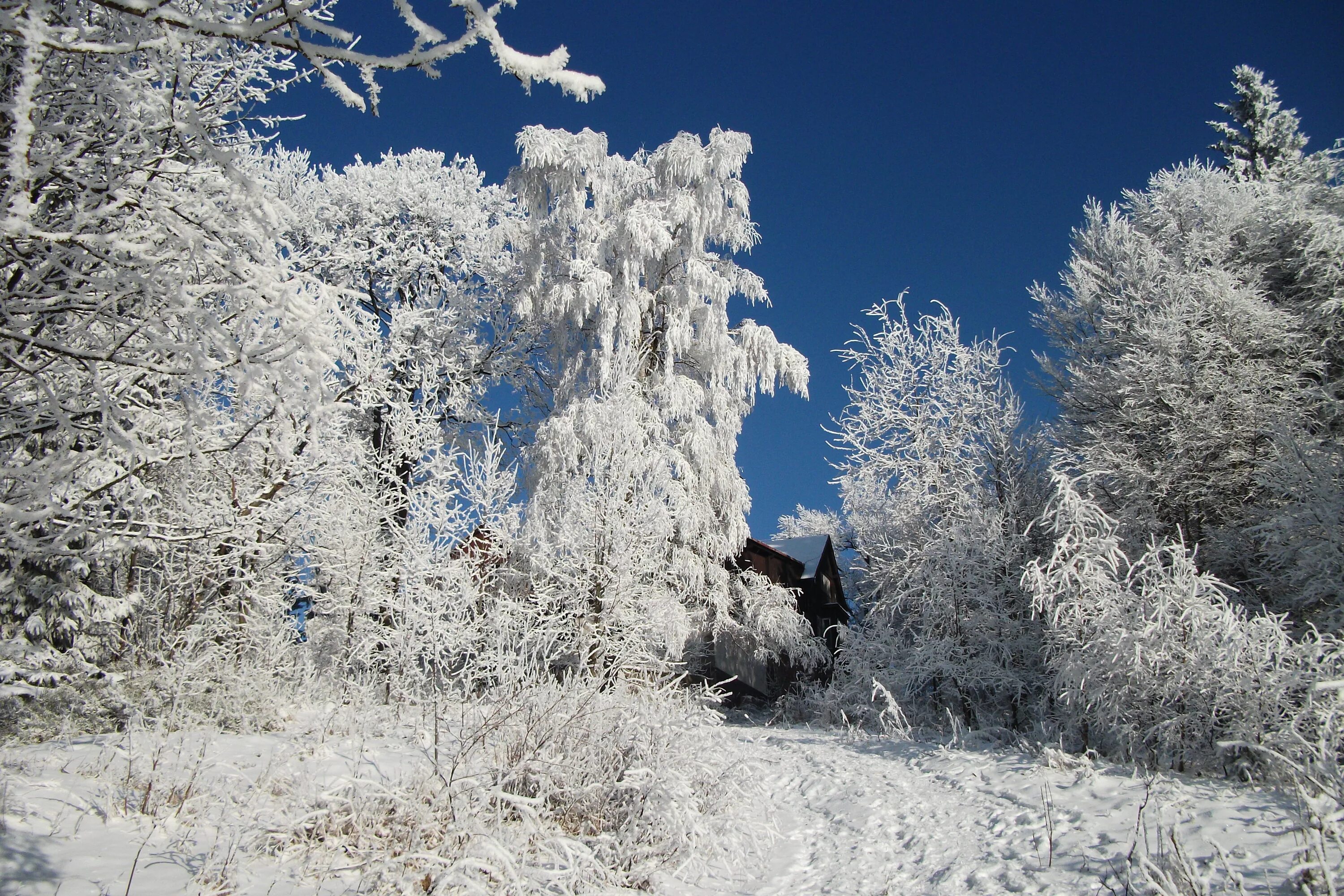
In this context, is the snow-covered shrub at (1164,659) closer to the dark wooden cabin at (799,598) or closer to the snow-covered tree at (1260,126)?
the dark wooden cabin at (799,598)

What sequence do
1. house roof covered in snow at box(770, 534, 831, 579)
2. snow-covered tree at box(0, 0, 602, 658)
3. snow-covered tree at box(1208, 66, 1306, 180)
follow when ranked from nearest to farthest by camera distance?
1. snow-covered tree at box(0, 0, 602, 658)
2. snow-covered tree at box(1208, 66, 1306, 180)
3. house roof covered in snow at box(770, 534, 831, 579)

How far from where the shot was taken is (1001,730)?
34.3 feet

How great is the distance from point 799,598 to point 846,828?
43.6ft

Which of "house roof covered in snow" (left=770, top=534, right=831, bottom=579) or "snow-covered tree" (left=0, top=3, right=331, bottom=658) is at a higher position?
"house roof covered in snow" (left=770, top=534, right=831, bottom=579)

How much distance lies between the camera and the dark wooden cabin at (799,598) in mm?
15712

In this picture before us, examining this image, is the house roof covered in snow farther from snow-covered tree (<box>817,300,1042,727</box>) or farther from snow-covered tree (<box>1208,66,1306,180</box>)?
snow-covered tree (<box>1208,66,1306,180</box>)

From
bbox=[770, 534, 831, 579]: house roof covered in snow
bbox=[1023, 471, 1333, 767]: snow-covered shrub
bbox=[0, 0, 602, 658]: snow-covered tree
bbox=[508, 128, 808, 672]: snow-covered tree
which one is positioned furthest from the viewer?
bbox=[770, 534, 831, 579]: house roof covered in snow

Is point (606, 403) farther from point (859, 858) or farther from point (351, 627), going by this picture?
point (859, 858)

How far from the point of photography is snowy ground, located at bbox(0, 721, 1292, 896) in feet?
12.2

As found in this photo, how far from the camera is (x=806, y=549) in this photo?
80.9 feet

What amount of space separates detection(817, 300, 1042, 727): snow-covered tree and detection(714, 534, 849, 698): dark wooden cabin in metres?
1.66

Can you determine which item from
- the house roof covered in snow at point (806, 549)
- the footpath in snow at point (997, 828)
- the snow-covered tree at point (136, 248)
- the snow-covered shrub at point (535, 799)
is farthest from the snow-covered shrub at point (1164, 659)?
the house roof covered in snow at point (806, 549)

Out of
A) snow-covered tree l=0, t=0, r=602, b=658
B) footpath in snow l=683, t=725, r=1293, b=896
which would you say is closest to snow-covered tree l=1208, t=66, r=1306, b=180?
footpath in snow l=683, t=725, r=1293, b=896

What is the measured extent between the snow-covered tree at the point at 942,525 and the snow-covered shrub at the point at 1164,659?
9.71ft
